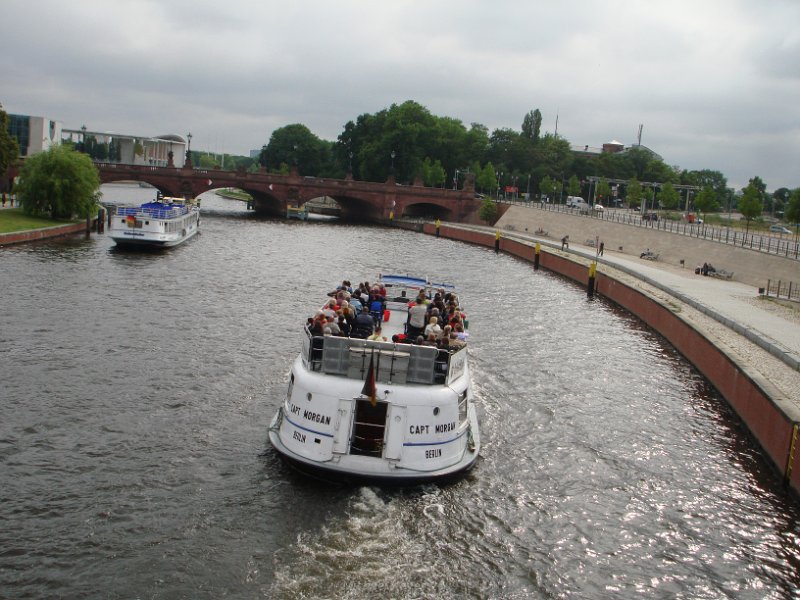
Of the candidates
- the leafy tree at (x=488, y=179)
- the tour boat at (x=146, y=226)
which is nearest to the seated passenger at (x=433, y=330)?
the tour boat at (x=146, y=226)

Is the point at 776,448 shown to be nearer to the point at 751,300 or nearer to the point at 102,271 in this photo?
the point at 751,300

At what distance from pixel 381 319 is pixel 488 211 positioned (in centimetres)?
9048

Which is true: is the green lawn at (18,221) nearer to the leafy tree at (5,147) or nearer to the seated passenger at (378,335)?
the leafy tree at (5,147)

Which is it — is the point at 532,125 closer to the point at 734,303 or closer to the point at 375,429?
the point at 734,303

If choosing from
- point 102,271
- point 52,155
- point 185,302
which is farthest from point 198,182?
point 185,302

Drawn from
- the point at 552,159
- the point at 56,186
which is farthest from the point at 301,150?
the point at 56,186

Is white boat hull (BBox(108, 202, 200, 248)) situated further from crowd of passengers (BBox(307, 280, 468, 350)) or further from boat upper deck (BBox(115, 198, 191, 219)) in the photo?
crowd of passengers (BBox(307, 280, 468, 350))

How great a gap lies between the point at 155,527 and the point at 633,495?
11.3 metres

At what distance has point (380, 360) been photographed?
19.4m

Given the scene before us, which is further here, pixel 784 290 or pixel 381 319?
pixel 784 290

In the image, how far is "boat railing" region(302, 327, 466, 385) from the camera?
19.4 m

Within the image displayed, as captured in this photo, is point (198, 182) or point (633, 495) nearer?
point (633, 495)

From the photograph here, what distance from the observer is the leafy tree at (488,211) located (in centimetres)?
11581

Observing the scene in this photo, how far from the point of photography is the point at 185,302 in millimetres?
42188
